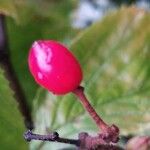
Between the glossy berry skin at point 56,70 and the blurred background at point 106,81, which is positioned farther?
the blurred background at point 106,81

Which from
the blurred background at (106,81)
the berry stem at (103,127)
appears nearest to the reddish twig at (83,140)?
the berry stem at (103,127)

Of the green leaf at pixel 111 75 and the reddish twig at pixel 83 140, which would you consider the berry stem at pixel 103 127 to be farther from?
the green leaf at pixel 111 75

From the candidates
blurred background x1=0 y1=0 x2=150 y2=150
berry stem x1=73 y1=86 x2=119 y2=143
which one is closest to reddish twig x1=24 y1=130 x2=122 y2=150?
berry stem x1=73 y1=86 x2=119 y2=143

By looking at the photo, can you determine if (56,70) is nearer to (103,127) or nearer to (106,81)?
(103,127)

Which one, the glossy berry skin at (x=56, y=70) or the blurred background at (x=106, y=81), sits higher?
the blurred background at (x=106, y=81)

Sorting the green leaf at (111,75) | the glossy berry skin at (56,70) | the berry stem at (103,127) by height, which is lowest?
the berry stem at (103,127)

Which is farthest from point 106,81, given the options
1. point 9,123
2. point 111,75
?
point 9,123

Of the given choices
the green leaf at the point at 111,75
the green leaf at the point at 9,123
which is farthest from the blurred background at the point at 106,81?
the green leaf at the point at 9,123

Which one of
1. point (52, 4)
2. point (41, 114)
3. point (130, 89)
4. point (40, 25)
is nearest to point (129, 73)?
point (130, 89)
